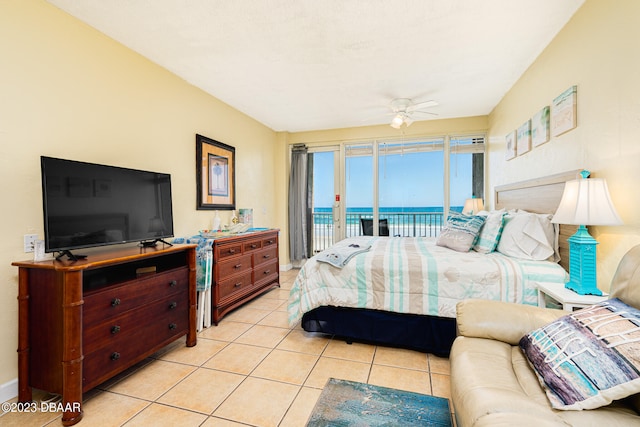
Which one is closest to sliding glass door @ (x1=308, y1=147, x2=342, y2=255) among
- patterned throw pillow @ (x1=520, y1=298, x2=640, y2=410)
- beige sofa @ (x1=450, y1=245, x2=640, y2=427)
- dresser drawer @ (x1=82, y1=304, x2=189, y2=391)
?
dresser drawer @ (x1=82, y1=304, x2=189, y2=391)

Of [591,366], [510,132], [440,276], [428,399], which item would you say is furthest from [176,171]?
[510,132]

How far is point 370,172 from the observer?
515cm

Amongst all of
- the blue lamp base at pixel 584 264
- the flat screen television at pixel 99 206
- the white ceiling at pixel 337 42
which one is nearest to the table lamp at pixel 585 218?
the blue lamp base at pixel 584 264

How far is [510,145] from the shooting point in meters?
3.49

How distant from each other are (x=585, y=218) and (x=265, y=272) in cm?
325

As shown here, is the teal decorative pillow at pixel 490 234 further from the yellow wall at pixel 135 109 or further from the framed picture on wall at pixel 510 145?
the framed picture on wall at pixel 510 145

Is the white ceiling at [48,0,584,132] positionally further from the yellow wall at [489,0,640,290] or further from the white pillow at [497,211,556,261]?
the white pillow at [497,211,556,261]

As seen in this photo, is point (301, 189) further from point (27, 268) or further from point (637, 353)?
point (637, 353)

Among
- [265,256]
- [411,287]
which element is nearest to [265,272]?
[265,256]

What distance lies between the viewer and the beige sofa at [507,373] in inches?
35.8

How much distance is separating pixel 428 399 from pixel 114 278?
2202 mm

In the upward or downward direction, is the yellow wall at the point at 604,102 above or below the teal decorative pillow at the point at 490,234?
above

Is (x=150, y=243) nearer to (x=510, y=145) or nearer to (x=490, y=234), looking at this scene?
(x=490, y=234)

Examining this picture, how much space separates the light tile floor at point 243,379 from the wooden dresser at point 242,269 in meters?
0.38
